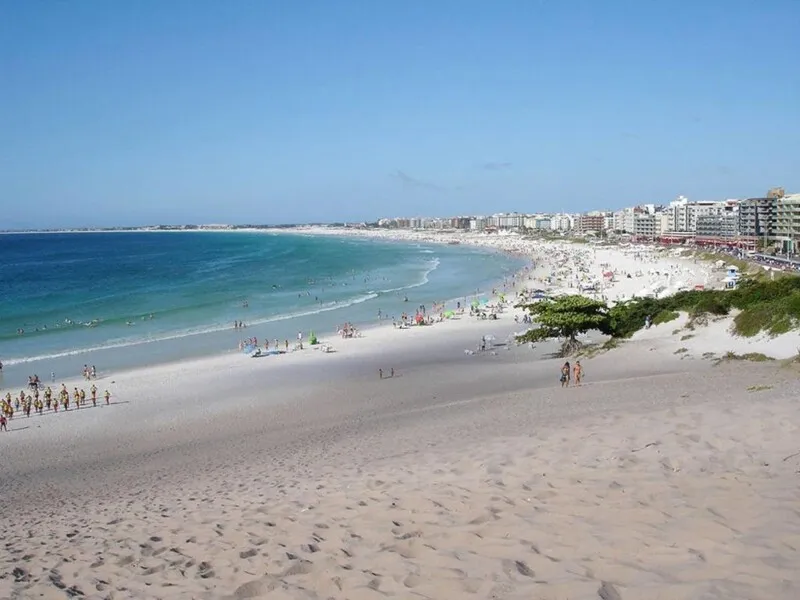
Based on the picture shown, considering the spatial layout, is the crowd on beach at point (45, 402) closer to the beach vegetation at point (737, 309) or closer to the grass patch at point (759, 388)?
the grass patch at point (759, 388)

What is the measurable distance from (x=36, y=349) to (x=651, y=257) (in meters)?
71.6

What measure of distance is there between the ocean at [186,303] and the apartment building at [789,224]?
2989cm

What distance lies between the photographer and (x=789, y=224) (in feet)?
245

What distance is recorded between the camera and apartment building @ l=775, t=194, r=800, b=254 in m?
70.3

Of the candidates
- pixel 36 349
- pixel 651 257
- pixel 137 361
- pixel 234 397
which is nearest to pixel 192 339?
pixel 137 361

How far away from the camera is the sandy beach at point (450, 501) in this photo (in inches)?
188

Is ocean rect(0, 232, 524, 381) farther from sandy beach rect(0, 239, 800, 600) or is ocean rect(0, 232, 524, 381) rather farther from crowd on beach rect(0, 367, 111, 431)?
sandy beach rect(0, 239, 800, 600)

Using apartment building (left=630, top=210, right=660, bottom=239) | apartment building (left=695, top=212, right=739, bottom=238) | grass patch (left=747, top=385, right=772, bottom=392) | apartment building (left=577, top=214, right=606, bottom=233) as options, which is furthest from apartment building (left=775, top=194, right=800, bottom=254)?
apartment building (left=577, top=214, right=606, bottom=233)

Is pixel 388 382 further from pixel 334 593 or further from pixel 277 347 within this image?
pixel 334 593

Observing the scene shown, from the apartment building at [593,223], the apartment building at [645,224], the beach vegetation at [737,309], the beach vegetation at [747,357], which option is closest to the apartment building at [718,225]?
the apartment building at [645,224]

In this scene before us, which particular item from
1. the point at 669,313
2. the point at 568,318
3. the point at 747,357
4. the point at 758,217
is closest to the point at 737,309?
the point at 669,313

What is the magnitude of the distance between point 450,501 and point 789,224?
81.7 meters

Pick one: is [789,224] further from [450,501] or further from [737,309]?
[450,501]

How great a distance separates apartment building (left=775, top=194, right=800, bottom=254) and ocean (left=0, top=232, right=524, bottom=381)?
29.9 metres
